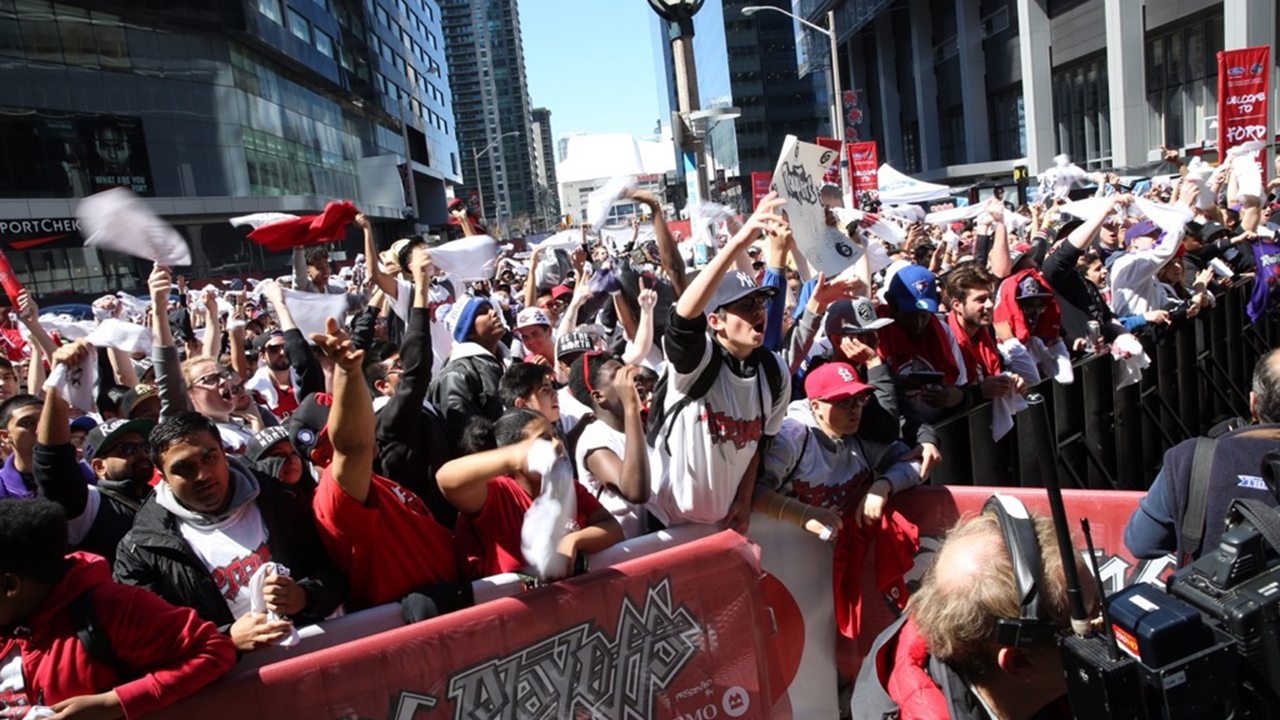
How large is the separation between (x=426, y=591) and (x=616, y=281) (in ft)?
12.9

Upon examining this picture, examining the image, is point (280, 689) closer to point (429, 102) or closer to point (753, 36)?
point (429, 102)

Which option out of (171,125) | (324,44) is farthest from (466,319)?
(324,44)

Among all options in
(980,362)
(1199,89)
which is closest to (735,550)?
(980,362)

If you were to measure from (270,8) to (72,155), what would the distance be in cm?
1598

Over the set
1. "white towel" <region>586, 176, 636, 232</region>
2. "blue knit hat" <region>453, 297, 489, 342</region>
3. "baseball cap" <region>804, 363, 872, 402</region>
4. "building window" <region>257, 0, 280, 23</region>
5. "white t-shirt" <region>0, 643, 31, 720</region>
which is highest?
"building window" <region>257, 0, 280, 23</region>

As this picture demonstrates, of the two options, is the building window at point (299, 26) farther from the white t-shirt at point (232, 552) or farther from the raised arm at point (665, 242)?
the white t-shirt at point (232, 552)

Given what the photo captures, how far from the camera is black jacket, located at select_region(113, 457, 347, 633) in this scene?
274 centimetres

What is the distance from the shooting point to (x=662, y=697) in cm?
313

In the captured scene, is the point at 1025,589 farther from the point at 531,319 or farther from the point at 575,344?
the point at 531,319

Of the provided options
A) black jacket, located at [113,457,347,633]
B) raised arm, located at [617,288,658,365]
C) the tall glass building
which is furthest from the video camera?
the tall glass building

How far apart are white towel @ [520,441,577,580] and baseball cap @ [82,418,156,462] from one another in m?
1.71

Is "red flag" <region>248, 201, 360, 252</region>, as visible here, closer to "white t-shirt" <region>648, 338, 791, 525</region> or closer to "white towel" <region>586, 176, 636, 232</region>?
"white towel" <region>586, 176, 636, 232</region>

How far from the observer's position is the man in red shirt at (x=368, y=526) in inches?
107

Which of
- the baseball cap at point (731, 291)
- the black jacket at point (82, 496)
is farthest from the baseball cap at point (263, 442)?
the baseball cap at point (731, 291)
